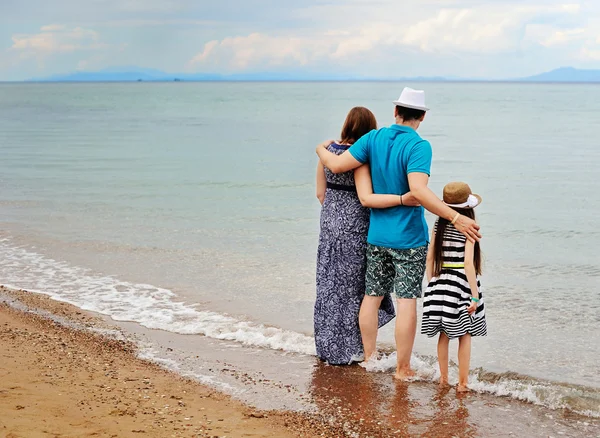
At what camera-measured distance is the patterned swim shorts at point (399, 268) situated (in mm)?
5117

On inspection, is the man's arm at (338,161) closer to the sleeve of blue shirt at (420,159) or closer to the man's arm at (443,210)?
the sleeve of blue shirt at (420,159)

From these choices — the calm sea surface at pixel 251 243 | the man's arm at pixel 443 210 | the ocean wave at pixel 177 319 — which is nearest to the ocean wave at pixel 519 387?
the ocean wave at pixel 177 319

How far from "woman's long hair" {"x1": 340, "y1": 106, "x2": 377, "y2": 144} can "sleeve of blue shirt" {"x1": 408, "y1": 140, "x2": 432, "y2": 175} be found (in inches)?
20.9

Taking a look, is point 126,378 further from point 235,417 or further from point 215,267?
point 215,267

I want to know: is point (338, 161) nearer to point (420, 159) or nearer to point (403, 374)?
point (420, 159)

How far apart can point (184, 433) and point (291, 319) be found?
3284 millimetres

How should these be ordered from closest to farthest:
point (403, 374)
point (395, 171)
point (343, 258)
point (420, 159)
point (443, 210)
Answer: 1. point (443, 210)
2. point (420, 159)
3. point (395, 171)
4. point (403, 374)
5. point (343, 258)

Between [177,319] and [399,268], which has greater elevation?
[399,268]

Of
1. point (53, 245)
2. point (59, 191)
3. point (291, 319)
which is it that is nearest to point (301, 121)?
point (59, 191)

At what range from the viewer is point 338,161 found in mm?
5199

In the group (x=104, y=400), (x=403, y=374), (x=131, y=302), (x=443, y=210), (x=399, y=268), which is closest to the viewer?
(x=104, y=400)

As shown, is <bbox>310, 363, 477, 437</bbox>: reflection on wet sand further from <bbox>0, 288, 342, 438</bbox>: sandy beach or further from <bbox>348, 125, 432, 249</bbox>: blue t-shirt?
<bbox>348, 125, 432, 249</bbox>: blue t-shirt

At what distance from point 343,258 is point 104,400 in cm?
199

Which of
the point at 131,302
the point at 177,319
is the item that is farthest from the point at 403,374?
the point at 131,302
